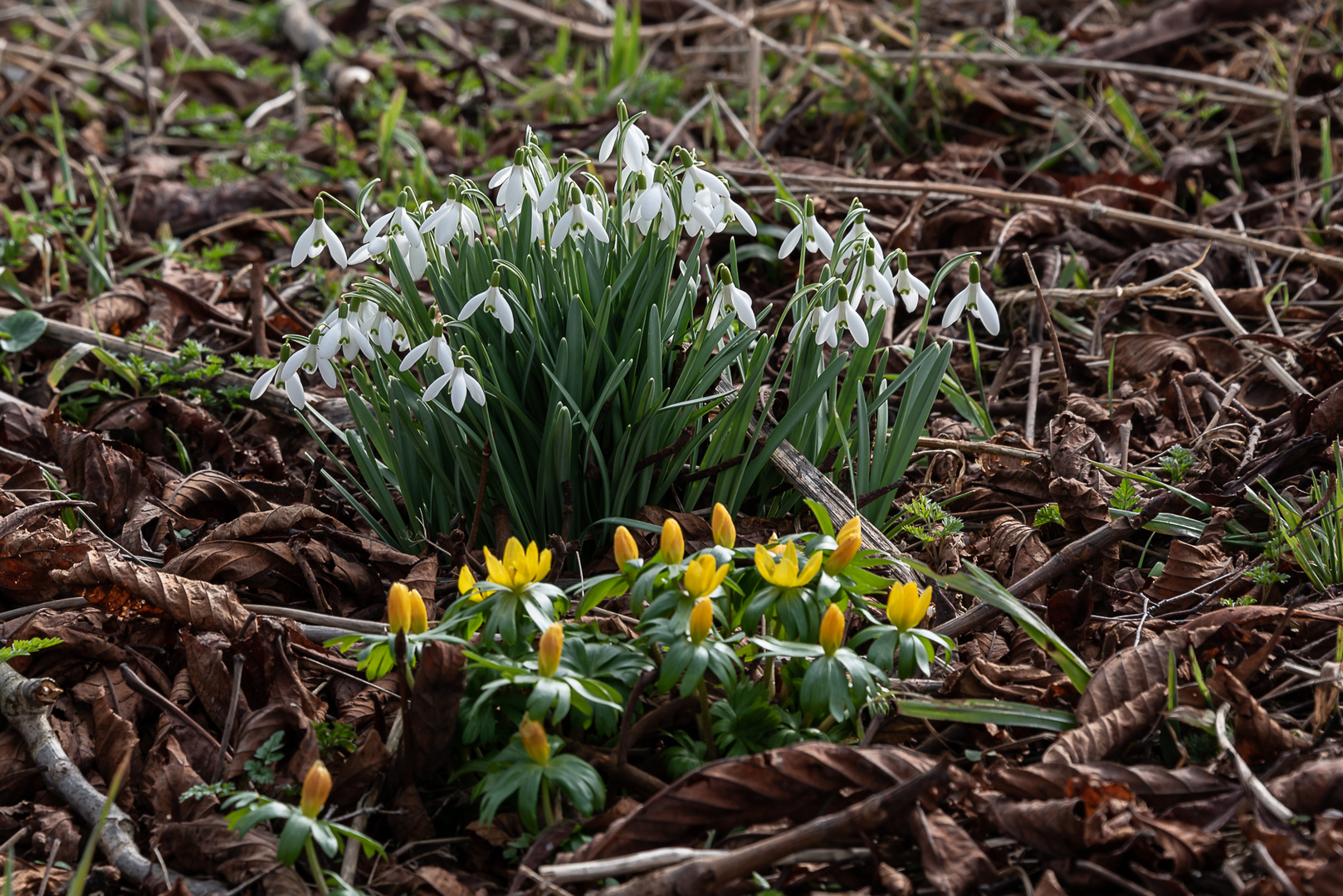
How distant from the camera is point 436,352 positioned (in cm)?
188

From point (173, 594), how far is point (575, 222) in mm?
954

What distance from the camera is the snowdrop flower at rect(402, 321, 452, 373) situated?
186cm

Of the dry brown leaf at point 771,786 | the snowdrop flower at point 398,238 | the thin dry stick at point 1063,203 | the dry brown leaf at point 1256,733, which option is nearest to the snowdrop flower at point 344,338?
the snowdrop flower at point 398,238

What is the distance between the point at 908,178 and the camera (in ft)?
12.8

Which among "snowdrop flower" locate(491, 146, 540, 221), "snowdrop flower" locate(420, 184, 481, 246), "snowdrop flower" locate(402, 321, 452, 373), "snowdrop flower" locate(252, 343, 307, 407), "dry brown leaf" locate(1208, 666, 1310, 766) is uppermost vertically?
"snowdrop flower" locate(491, 146, 540, 221)

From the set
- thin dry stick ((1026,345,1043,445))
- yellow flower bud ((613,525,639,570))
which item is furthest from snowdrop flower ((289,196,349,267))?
thin dry stick ((1026,345,1043,445))

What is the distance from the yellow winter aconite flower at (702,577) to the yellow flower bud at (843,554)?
161mm

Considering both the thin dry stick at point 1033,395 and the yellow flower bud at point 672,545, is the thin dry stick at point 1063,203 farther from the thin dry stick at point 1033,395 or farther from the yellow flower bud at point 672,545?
the yellow flower bud at point 672,545

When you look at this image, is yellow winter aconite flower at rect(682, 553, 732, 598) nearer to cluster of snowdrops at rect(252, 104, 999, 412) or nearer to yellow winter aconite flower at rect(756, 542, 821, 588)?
yellow winter aconite flower at rect(756, 542, 821, 588)

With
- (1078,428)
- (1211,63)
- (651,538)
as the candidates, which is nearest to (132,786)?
(651,538)

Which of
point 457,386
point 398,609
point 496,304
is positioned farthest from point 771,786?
point 496,304

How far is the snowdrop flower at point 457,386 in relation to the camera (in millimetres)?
1828

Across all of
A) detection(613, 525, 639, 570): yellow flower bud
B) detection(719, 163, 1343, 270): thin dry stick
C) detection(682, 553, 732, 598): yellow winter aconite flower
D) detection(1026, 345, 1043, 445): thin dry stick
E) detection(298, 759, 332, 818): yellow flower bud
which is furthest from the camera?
detection(719, 163, 1343, 270): thin dry stick

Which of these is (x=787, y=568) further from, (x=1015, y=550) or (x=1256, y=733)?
(x=1015, y=550)
